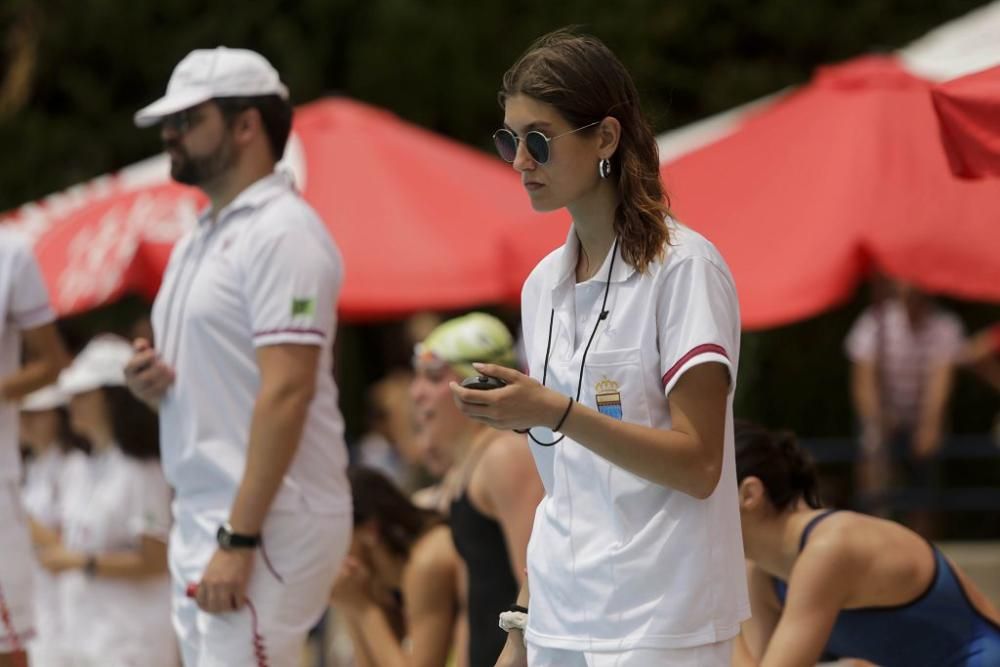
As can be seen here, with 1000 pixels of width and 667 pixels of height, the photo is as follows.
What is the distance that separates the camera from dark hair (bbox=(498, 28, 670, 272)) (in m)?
3.11

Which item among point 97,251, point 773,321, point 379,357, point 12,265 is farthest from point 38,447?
point 379,357

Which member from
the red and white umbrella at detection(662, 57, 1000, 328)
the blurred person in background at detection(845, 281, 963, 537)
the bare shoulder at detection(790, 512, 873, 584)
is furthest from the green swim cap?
the blurred person in background at detection(845, 281, 963, 537)

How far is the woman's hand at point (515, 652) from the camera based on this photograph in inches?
136

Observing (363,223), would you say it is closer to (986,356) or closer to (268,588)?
(268,588)

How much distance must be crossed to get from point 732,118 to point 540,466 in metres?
6.05

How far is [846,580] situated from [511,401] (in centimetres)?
163

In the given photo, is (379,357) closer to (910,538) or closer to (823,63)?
(823,63)

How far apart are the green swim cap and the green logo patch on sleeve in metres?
1.17

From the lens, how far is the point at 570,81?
3.12 metres

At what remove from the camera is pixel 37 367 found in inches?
205

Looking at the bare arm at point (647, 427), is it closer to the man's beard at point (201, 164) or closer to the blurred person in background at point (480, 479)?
the blurred person in background at point (480, 479)

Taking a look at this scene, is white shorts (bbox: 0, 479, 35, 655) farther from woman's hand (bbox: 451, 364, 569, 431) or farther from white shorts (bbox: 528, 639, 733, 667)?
woman's hand (bbox: 451, 364, 569, 431)

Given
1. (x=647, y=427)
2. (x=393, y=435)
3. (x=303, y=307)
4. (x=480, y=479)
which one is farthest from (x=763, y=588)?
(x=393, y=435)

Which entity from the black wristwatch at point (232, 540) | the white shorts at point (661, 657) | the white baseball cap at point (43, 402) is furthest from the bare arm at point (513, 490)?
the white baseball cap at point (43, 402)
